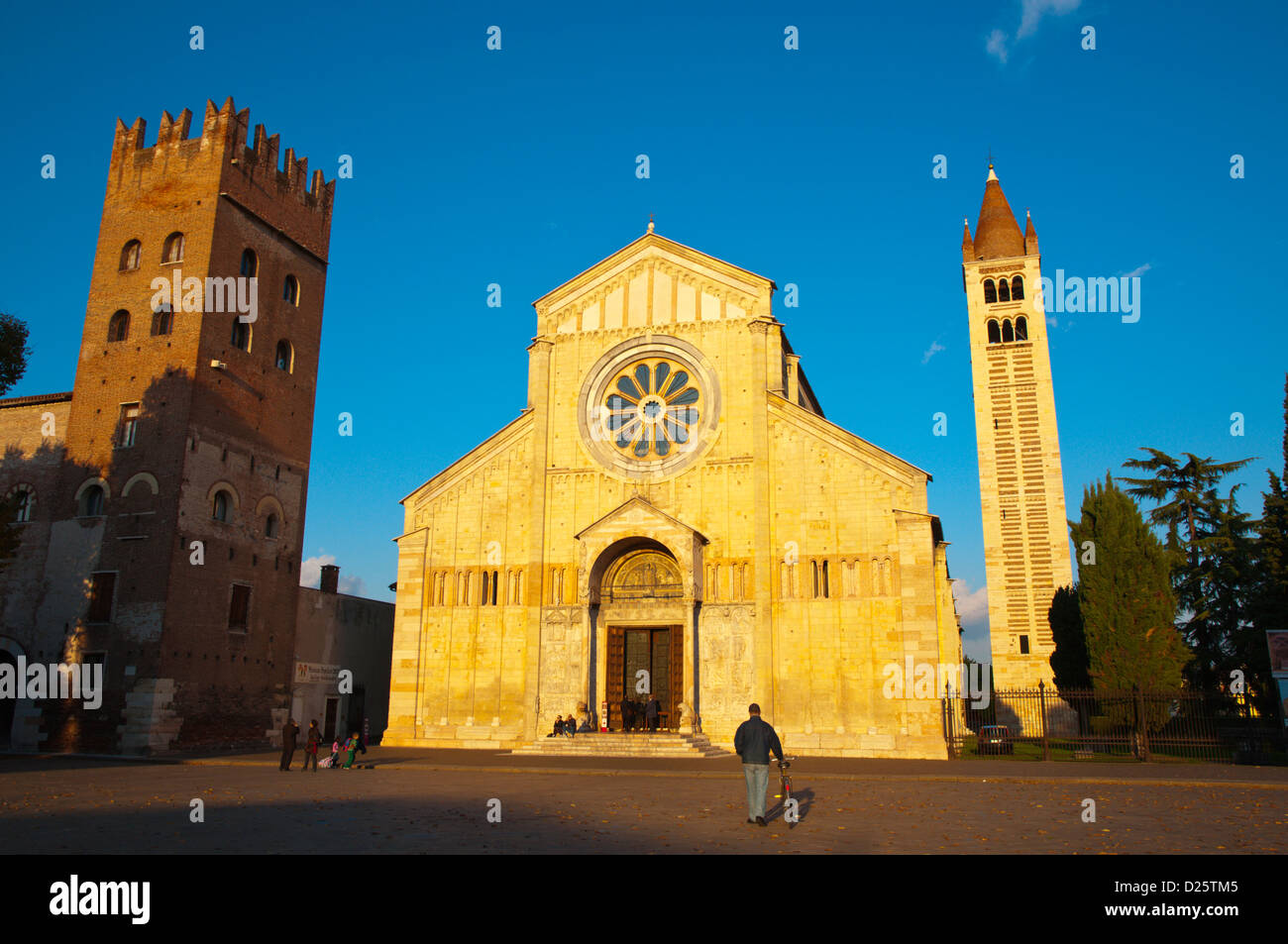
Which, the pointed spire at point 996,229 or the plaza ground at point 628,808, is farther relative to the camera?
the pointed spire at point 996,229

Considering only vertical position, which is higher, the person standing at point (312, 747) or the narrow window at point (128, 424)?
the narrow window at point (128, 424)

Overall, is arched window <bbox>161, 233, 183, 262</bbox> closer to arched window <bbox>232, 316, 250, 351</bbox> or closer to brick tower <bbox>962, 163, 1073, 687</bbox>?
arched window <bbox>232, 316, 250, 351</bbox>

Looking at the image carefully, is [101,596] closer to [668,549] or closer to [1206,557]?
[668,549]

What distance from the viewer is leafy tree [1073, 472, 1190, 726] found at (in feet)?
98.2

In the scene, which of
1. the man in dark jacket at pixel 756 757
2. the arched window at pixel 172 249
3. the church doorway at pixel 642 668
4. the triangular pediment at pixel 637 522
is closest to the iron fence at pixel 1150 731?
the church doorway at pixel 642 668

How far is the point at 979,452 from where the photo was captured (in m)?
50.5

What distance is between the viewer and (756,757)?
11.8 meters

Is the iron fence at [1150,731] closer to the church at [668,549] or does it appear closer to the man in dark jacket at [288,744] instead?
the church at [668,549]

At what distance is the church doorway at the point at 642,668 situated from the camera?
28516 millimetres

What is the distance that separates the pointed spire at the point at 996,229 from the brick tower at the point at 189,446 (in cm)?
4101

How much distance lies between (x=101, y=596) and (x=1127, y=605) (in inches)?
1357
